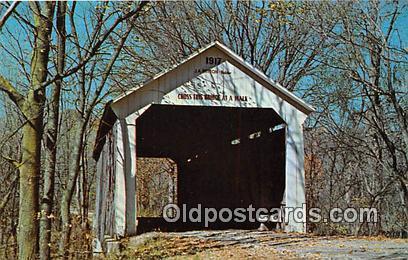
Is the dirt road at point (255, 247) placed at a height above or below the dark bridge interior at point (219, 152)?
below

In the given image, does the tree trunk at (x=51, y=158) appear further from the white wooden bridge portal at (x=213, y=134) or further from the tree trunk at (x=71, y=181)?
the tree trunk at (x=71, y=181)

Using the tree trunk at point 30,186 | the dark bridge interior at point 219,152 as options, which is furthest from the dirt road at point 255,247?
the dark bridge interior at point 219,152

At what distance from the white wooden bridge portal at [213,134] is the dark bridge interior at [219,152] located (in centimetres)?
3

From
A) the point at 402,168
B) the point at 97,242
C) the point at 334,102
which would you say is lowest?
the point at 97,242

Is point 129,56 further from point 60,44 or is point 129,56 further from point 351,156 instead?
point 351,156

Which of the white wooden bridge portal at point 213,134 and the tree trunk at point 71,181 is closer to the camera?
the white wooden bridge portal at point 213,134

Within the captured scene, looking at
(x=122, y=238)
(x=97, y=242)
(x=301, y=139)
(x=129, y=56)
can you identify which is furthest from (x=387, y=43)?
(x=97, y=242)

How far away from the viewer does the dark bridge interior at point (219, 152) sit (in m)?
13.5

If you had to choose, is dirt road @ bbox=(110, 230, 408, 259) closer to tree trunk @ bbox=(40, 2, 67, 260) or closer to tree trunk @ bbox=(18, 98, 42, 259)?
tree trunk @ bbox=(40, 2, 67, 260)

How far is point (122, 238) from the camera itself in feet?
34.6

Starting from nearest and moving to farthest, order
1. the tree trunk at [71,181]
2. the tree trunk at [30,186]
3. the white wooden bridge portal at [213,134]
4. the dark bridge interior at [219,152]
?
the tree trunk at [30,186] → the white wooden bridge portal at [213,134] → the tree trunk at [71,181] → the dark bridge interior at [219,152]

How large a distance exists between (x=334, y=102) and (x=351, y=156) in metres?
3.48

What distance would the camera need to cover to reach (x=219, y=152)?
1652 cm

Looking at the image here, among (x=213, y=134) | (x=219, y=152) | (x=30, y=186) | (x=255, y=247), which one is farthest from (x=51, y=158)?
(x=219, y=152)
